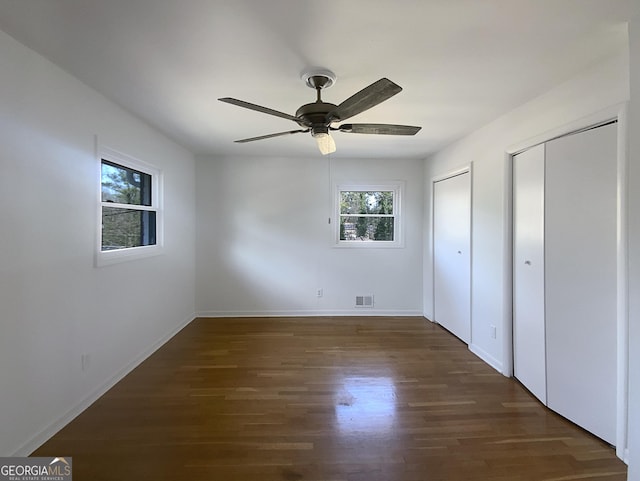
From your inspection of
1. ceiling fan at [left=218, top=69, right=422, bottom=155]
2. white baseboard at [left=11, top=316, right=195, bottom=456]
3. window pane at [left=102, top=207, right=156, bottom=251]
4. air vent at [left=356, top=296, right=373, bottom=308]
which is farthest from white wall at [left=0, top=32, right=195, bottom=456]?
air vent at [left=356, top=296, right=373, bottom=308]

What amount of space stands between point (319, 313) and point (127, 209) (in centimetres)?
295

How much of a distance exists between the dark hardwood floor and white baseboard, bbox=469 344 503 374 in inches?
3.2

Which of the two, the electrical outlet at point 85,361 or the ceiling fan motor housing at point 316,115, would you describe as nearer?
the ceiling fan motor housing at point 316,115

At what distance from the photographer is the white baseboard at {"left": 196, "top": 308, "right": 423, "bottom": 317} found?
473cm

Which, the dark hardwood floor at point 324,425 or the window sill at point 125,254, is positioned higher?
the window sill at point 125,254

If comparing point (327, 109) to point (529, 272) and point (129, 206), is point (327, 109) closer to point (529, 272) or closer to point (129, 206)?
point (529, 272)

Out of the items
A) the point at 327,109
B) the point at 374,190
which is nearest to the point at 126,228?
the point at 327,109

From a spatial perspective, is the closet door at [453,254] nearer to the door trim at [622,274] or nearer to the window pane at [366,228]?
the window pane at [366,228]

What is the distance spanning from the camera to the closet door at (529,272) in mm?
2457

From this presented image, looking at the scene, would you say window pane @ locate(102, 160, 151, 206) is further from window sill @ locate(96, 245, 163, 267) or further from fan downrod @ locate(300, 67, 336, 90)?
fan downrod @ locate(300, 67, 336, 90)

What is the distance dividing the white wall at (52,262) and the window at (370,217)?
290 centimetres

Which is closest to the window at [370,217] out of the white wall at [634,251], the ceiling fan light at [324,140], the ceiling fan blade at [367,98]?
the ceiling fan light at [324,140]

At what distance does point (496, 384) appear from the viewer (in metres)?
2.73

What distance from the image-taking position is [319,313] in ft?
15.8
